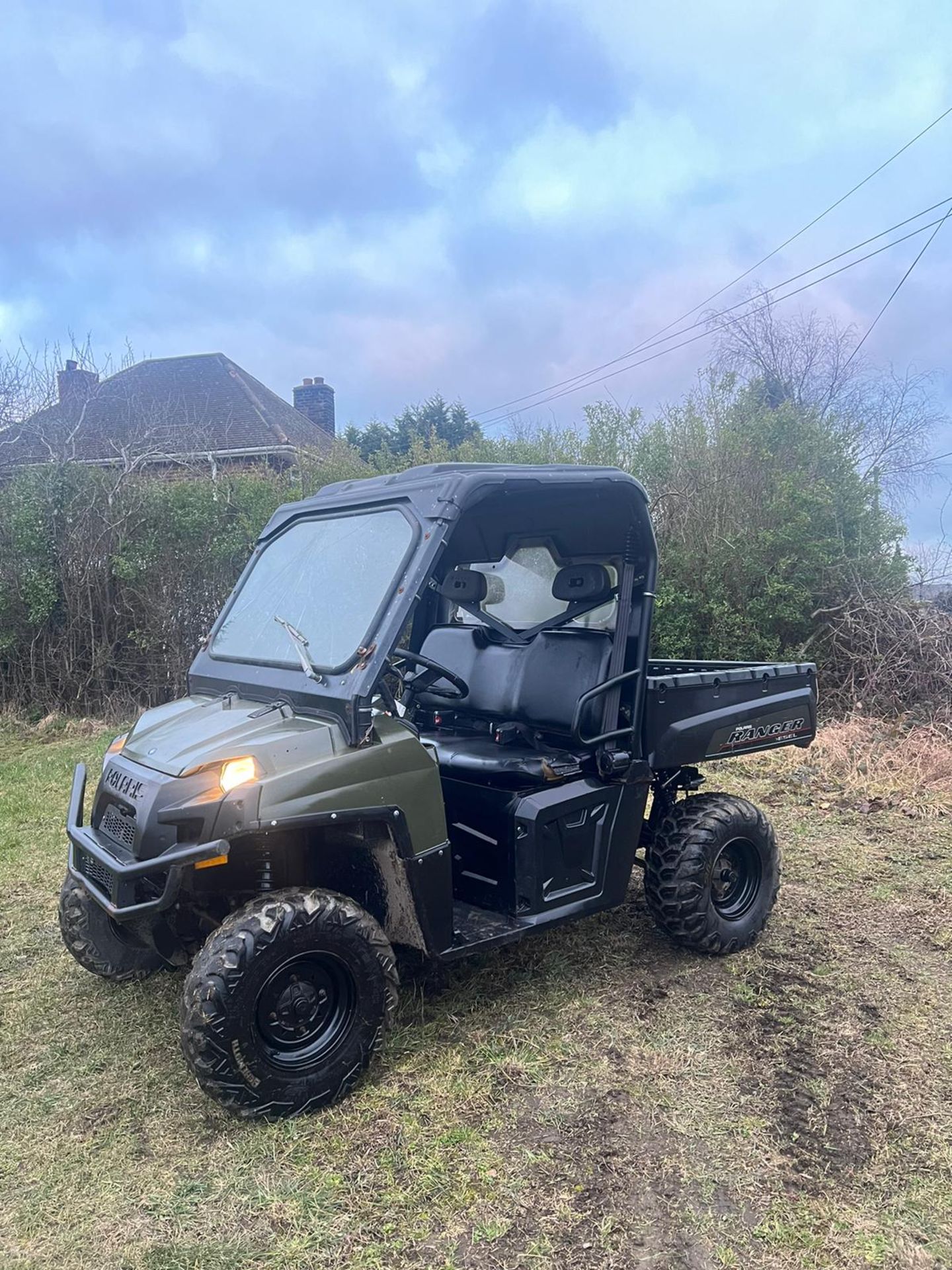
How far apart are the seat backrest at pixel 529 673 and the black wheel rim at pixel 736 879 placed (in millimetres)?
976

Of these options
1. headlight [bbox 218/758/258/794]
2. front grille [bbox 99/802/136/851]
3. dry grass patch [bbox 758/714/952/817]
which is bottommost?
dry grass patch [bbox 758/714/952/817]

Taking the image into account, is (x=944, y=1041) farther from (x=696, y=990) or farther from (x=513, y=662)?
(x=513, y=662)

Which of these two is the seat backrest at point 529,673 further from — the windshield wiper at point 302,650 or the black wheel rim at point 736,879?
the windshield wiper at point 302,650

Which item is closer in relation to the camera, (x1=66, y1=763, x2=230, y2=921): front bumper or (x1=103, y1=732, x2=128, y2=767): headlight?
(x1=66, y1=763, x2=230, y2=921): front bumper

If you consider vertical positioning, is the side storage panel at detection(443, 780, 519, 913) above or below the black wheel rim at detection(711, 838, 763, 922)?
above

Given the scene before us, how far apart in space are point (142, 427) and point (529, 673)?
8.53 meters

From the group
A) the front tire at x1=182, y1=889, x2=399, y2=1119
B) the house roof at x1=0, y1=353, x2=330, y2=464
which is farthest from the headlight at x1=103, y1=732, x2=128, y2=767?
the house roof at x1=0, y1=353, x2=330, y2=464

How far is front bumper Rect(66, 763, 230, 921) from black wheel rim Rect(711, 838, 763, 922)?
91.5 inches

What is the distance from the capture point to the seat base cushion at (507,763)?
3.59 meters

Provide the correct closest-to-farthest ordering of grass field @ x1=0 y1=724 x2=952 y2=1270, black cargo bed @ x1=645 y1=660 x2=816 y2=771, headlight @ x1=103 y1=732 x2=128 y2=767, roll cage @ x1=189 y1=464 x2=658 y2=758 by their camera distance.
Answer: grass field @ x1=0 y1=724 x2=952 y2=1270 → roll cage @ x1=189 y1=464 x2=658 y2=758 → headlight @ x1=103 y1=732 x2=128 y2=767 → black cargo bed @ x1=645 y1=660 x2=816 y2=771

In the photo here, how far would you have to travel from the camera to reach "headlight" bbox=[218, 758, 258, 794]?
279 centimetres

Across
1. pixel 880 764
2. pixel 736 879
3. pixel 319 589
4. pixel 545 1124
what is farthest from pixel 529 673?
pixel 880 764

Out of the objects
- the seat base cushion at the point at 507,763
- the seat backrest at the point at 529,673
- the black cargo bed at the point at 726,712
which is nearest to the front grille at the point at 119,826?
the seat base cushion at the point at 507,763

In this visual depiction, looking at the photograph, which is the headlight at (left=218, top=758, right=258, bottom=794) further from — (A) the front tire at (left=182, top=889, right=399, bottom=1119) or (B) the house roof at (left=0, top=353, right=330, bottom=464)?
(B) the house roof at (left=0, top=353, right=330, bottom=464)
